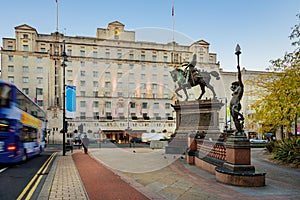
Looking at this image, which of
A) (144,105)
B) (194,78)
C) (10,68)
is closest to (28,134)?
(194,78)

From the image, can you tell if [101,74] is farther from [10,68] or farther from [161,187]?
[161,187]

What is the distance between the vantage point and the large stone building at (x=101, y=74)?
57.9 m

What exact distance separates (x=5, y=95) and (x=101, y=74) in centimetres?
4355

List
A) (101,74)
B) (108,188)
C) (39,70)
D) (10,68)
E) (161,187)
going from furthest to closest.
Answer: (39,70) < (10,68) < (101,74) < (161,187) < (108,188)

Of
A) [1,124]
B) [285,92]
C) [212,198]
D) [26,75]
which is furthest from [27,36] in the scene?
[212,198]

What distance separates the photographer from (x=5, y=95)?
1409 centimetres

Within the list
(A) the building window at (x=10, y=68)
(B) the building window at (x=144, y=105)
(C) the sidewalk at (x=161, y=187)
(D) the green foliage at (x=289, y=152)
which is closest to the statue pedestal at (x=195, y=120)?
(D) the green foliage at (x=289, y=152)

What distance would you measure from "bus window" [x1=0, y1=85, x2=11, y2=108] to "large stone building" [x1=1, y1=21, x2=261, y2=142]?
40145 millimetres

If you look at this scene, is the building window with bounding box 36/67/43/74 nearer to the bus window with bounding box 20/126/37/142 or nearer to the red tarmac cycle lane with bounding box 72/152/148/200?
the bus window with bounding box 20/126/37/142

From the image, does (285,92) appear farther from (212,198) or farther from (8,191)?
(8,191)

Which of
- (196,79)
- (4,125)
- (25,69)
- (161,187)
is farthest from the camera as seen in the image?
(25,69)

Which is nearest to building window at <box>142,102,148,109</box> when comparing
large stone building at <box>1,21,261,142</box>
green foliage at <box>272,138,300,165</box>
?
large stone building at <box>1,21,261,142</box>

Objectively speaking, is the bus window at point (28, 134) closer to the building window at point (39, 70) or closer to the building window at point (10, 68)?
the building window at point (39, 70)

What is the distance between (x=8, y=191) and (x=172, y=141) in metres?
14.0
